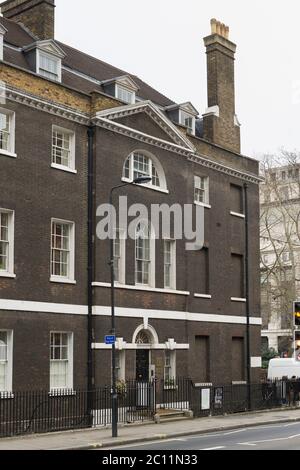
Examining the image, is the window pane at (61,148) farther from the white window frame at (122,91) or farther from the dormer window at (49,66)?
the white window frame at (122,91)

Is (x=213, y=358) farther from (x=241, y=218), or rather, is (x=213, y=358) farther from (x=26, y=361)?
(x=26, y=361)

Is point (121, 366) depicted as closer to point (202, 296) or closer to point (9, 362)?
point (9, 362)

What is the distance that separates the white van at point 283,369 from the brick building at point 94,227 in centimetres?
535

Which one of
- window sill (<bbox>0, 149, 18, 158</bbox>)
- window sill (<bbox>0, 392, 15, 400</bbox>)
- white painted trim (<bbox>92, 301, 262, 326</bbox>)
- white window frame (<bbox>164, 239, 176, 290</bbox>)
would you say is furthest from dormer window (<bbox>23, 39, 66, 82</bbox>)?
window sill (<bbox>0, 392, 15, 400</bbox>)

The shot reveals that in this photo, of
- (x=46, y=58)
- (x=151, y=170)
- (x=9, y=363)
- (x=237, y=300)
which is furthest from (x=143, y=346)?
(x=46, y=58)

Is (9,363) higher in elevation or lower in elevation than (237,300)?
lower

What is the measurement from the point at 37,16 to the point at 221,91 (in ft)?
32.1

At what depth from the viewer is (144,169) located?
31.2 m

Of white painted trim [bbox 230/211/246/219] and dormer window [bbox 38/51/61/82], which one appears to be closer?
dormer window [bbox 38/51/61/82]

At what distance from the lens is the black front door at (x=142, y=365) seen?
29.6 metres

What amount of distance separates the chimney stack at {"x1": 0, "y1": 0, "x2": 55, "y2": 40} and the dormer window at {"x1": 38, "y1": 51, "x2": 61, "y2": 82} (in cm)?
365

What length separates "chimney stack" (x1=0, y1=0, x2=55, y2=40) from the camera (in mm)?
32375

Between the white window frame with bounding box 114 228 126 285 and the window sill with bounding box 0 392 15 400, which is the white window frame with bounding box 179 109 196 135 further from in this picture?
the window sill with bounding box 0 392 15 400
